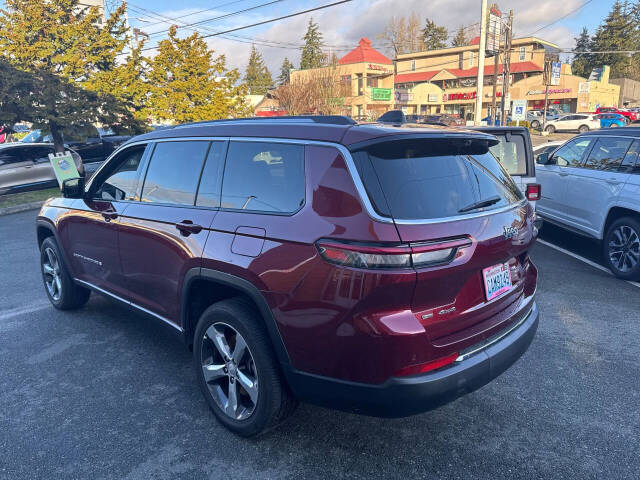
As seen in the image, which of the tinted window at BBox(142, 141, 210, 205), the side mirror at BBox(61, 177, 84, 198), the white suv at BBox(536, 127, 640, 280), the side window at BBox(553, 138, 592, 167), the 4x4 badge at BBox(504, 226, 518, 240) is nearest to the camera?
the 4x4 badge at BBox(504, 226, 518, 240)

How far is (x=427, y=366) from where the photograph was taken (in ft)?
7.79

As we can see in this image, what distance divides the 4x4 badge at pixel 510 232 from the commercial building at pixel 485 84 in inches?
2244

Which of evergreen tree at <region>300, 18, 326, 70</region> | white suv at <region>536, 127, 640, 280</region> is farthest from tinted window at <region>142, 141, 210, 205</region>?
evergreen tree at <region>300, 18, 326, 70</region>

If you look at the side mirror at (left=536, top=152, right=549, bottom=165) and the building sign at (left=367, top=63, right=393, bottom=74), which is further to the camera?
the building sign at (left=367, top=63, right=393, bottom=74)

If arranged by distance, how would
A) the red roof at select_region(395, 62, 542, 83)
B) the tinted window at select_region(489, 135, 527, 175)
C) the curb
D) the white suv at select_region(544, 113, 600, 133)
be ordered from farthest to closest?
the red roof at select_region(395, 62, 542, 83)
the white suv at select_region(544, 113, 600, 133)
the curb
the tinted window at select_region(489, 135, 527, 175)

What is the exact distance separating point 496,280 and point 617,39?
102 metres

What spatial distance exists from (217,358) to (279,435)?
61 centimetres

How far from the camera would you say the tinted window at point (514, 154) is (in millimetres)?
6746

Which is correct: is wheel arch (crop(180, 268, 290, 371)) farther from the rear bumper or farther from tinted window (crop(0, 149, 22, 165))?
tinted window (crop(0, 149, 22, 165))

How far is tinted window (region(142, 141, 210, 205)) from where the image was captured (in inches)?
132

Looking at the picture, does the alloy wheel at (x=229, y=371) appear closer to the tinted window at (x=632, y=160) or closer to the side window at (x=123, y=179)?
the side window at (x=123, y=179)

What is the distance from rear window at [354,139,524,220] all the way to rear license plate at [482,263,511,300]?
334 millimetres

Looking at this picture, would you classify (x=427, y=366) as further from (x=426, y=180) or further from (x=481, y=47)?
(x=481, y=47)

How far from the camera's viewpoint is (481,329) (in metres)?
2.63
